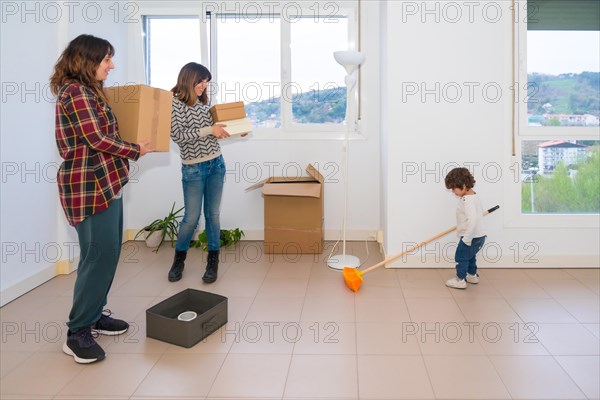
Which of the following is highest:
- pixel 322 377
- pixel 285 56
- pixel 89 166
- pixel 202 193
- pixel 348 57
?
pixel 285 56

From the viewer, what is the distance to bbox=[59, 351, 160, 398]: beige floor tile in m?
1.82

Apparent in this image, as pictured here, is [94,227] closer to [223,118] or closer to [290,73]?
[223,118]

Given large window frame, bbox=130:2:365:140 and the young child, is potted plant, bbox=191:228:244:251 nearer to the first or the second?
large window frame, bbox=130:2:365:140

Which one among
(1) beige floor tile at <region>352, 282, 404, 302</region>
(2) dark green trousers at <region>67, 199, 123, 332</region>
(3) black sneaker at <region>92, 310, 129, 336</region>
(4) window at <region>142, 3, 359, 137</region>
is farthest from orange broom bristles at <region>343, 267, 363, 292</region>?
(4) window at <region>142, 3, 359, 137</region>

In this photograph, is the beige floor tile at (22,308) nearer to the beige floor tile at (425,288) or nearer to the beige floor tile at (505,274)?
the beige floor tile at (425,288)

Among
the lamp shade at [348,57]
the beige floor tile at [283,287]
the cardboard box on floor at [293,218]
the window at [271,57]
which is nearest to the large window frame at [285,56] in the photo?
the window at [271,57]

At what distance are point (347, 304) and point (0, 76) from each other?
2361 mm

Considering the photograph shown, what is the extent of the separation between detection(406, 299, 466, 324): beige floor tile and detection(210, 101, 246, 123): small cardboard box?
1.53m

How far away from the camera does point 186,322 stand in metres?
2.17

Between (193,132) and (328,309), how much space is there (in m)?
1.29

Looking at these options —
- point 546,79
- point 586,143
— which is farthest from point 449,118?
point 586,143

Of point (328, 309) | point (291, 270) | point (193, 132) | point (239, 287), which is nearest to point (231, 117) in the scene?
point (193, 132)

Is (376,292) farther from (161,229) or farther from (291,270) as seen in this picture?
(161,229)

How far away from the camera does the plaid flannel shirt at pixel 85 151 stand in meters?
1.85
